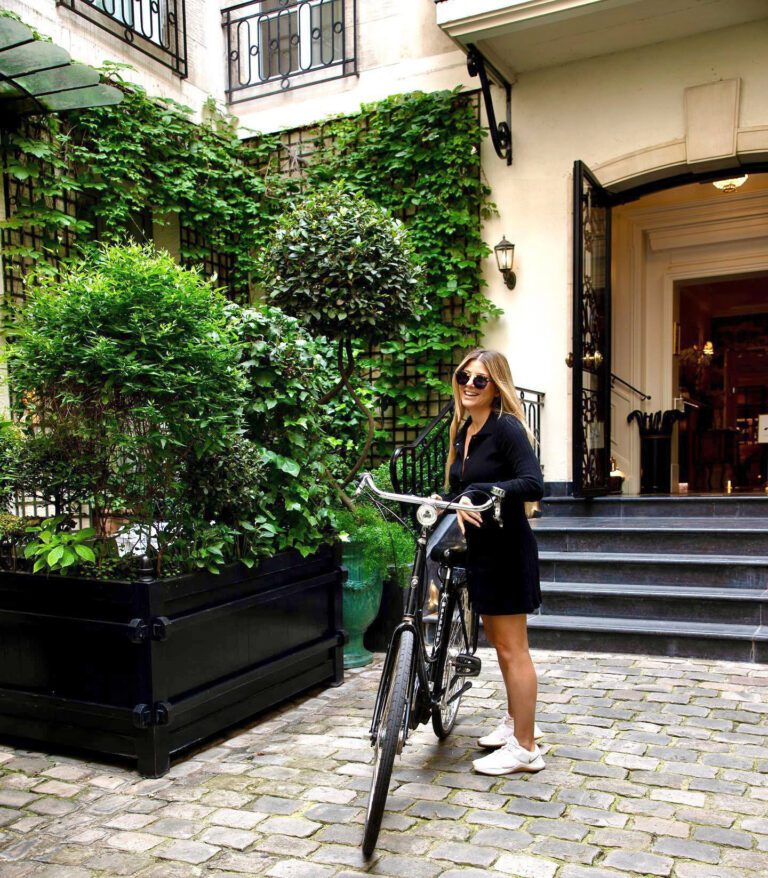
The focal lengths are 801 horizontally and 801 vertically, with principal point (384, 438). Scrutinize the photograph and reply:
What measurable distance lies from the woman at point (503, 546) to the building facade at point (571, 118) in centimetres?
359

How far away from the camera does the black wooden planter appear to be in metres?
3.27

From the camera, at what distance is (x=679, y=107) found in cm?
718

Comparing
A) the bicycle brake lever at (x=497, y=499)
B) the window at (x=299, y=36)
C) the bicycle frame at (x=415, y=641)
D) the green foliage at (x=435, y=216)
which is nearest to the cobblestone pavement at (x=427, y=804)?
the bicycle frame at (x=415, y=641)

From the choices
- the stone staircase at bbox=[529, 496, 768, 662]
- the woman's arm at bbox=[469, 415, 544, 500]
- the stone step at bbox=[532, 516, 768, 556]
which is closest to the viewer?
the woman's arm at bbox=[469, 415, 544, 500]

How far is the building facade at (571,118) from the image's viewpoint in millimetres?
6887

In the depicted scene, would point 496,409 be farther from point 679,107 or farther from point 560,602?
point 679,107

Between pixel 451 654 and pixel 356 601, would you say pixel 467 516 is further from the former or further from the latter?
pixel 356 601

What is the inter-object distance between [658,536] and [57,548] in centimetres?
434

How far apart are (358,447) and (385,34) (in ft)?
14.4

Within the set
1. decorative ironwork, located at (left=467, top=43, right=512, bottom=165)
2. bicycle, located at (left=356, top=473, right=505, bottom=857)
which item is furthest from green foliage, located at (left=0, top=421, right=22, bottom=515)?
decorative ironwork, located at (left=467, top=43, right=512, bottom=165)

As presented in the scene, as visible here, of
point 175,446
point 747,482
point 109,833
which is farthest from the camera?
point 747,482

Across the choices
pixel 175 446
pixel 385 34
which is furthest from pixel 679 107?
pixel 175 446

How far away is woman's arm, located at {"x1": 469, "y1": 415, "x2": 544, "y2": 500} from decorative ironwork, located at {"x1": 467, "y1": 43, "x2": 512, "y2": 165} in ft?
16.8

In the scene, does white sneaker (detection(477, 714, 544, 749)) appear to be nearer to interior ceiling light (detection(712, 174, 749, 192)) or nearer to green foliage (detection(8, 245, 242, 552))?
green foliage (detection(8, 245, 242, 552))
